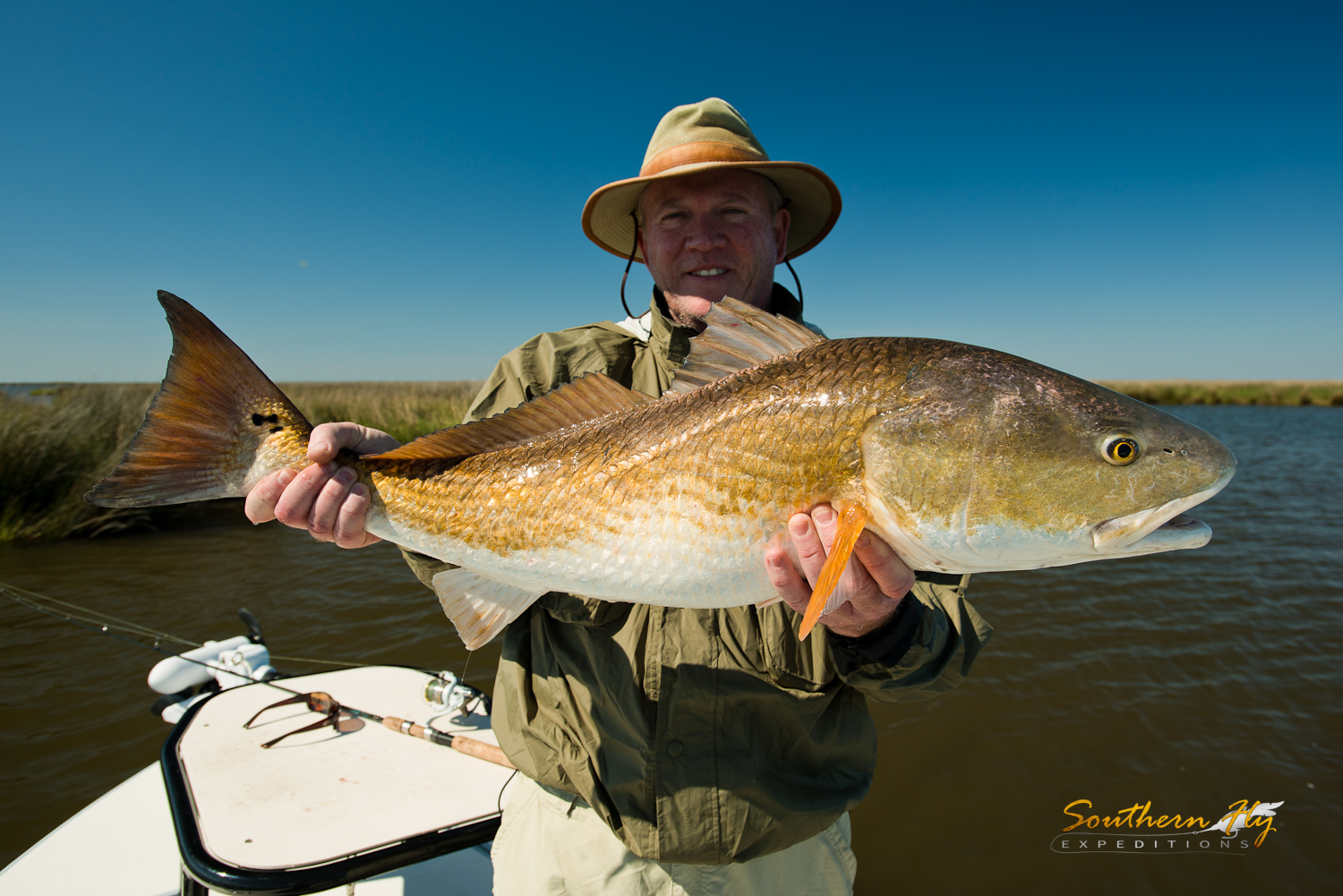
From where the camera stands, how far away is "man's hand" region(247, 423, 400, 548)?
2158mm

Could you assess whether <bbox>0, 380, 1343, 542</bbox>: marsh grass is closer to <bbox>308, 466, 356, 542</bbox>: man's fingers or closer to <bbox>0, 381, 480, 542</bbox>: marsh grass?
<bbox>0, 381, 480, 542</bbox>: marsh grass

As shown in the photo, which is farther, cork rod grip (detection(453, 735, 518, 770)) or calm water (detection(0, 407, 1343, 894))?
calm water (detection(0, 407, 1343, 894))

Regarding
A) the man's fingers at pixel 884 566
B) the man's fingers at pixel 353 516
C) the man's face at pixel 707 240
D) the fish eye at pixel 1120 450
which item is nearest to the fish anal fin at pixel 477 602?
the man's fingers at pixel 353 516

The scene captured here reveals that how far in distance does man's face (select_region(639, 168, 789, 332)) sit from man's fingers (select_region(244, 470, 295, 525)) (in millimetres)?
1847

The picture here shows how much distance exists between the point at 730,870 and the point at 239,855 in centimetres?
217

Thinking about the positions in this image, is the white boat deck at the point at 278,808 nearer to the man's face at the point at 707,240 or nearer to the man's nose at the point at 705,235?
the man's face at the point at 707,240

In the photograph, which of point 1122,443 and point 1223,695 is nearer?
point 1122,443

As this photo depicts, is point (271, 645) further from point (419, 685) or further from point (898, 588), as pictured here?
point (898, 588)

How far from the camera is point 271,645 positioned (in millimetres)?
7836

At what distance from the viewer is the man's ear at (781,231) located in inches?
134

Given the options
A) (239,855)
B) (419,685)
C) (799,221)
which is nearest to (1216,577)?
(799,221)

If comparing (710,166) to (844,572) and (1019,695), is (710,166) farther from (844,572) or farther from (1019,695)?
(1019,695)

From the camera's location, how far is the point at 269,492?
218 centimetres

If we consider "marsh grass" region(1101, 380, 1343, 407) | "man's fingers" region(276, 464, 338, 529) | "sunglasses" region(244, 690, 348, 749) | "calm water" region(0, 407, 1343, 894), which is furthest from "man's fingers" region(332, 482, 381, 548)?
"marsh grass" region(1101, 380, 1343, 407)
